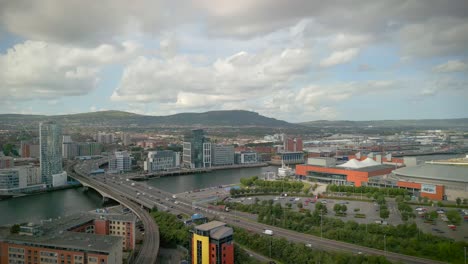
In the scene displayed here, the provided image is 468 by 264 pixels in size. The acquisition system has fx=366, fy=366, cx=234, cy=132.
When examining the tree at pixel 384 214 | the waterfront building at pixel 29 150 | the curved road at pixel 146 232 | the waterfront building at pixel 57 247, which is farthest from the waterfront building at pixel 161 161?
the tree at pixel 384 214

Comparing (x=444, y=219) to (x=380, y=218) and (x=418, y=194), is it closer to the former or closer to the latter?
(x=380, y=218)

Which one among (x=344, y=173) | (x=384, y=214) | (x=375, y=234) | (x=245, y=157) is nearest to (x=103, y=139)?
(x=245, y=157)

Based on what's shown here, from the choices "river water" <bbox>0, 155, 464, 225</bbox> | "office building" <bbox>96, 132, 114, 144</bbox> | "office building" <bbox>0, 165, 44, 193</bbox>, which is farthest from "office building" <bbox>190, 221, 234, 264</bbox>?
"office building" <bbox>96, 132, 114, 144</bbox>

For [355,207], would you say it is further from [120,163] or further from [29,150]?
[29,150]

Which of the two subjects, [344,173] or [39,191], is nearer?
[39,191]

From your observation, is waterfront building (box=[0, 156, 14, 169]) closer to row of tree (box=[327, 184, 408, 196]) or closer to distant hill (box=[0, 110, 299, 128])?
row of tree (box=[327, 184, 408, 196])
